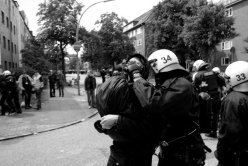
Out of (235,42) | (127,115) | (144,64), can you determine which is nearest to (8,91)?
(144,64)

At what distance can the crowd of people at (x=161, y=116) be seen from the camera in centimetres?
234

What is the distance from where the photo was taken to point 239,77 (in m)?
3.00

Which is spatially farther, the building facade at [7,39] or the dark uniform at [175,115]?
the building facade at [7,39]

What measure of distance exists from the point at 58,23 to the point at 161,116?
108ft

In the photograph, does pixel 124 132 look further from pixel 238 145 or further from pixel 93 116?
pixel 93 116

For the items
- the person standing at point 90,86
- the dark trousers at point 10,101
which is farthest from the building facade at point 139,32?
the dark trousers at point 10,101

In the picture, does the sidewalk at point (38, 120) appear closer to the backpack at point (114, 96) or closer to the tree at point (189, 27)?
the backpack at point (114, 96)

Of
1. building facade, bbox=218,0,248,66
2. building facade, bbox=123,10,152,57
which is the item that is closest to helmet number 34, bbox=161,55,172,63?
building facade, bbox=218,0,248,66

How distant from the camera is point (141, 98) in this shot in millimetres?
2299

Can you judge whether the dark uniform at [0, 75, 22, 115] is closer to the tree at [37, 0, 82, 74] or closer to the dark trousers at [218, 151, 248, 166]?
the dark trousers at [218, 151, 248, 166]

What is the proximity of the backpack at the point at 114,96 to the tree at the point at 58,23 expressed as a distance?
31488 millimetres

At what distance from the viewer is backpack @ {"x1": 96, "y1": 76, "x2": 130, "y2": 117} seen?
7.93 feet

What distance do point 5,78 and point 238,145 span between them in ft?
34.5

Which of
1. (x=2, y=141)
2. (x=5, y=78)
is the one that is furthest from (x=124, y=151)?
(x=5, y=78)
